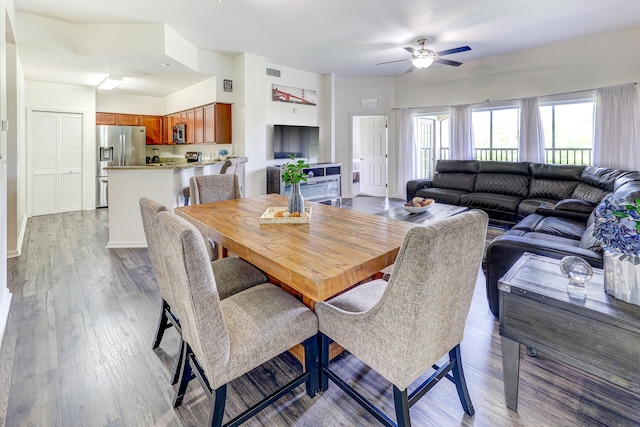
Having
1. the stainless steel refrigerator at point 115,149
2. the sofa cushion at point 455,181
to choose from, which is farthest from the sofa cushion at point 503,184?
A: the stainless steel refrigerator at point 115,149

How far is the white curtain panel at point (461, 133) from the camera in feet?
21.6

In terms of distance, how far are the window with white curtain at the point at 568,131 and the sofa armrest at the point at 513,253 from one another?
179 inches

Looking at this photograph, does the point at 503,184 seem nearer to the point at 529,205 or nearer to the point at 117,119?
the point at 529,205

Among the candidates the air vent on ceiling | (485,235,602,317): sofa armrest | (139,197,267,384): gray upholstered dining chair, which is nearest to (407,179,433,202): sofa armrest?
the air vent on ceiling

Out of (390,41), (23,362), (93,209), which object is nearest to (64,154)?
(93,209)

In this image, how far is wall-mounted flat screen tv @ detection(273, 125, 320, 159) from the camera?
6.39 m

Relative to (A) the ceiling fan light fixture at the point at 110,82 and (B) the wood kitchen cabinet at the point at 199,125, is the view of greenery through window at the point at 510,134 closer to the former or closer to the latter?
(B) the wood kitchen cabinet at the point at 199,125

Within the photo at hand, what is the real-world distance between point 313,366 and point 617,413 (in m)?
1.42

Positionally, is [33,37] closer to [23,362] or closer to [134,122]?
[134,122]

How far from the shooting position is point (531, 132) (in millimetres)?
5793

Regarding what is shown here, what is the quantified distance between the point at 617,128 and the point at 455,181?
90.0 inches

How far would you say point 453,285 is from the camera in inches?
50.3

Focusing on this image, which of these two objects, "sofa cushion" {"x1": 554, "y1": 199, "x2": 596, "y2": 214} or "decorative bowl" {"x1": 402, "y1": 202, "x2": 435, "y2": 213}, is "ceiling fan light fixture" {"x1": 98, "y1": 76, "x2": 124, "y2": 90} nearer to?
"decorative bowl" {"x1": 402, "y1": 202, "x2": 435, "y2": 213}

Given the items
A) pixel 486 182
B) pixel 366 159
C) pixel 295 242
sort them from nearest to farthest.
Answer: pixel 295 242 < pixel 486 182 < pixel 366 159
